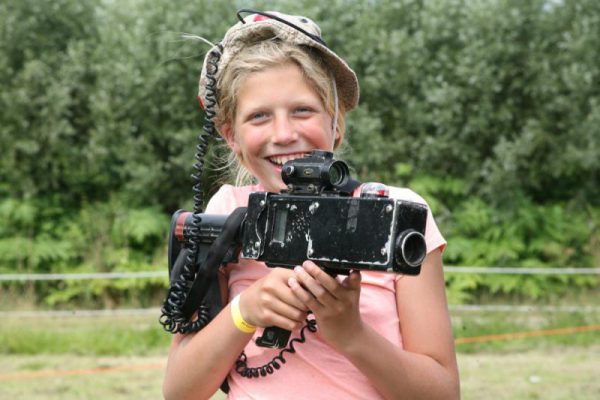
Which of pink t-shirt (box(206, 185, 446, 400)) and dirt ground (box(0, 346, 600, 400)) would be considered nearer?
pink t-shirt (box(206, 185, 446, 400))

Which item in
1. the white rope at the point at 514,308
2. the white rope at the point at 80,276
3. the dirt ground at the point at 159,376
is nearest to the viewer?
the dirt ground at the point at 159,376

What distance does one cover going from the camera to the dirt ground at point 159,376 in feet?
22.9

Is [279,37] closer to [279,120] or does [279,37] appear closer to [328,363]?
[279,120]

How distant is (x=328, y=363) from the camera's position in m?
2.10

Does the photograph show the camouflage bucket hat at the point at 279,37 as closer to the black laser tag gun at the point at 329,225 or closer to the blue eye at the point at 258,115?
the blue eye at the point at 258,115

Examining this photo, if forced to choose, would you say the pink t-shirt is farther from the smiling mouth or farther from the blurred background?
the blurred background

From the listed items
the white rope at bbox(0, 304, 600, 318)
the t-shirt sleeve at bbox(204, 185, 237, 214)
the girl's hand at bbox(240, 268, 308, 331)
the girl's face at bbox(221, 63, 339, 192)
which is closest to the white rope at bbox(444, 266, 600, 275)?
the white rope at bbox(0, 304, 600, 318)

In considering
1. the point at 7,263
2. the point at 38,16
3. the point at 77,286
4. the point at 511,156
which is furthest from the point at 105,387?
the point at 38,16

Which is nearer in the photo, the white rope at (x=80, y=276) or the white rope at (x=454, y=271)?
the white rope at (x=454, y=271)

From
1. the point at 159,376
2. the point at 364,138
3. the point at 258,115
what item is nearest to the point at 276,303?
the point at 258,115

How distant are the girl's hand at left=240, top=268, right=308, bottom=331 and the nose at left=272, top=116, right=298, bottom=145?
0.41 meters

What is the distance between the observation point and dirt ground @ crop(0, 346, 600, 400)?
699 centimetres

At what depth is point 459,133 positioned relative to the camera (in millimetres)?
12383

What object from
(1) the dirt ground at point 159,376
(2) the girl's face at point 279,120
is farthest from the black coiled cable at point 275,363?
(1) the dirt ground at point 159,376
